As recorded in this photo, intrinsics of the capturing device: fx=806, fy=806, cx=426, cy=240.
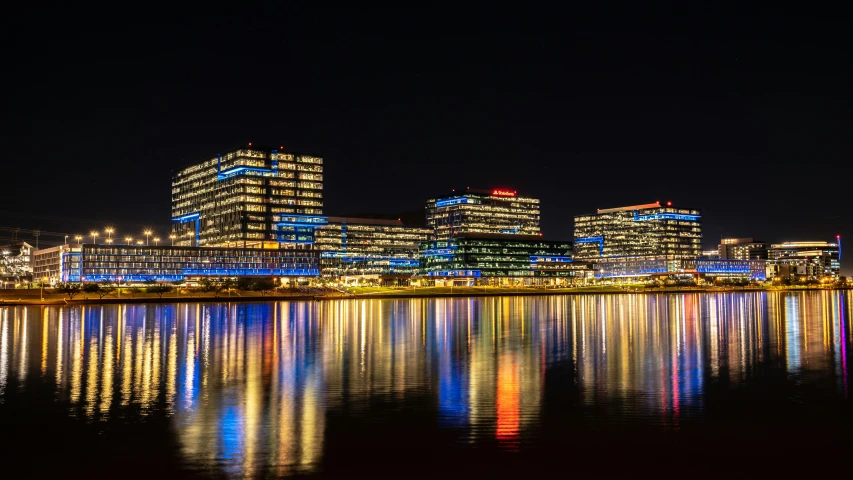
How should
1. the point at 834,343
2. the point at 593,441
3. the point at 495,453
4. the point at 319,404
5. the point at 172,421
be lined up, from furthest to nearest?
1. the point at 834,343
2. the point at 319,404
3. the point at 172,421
4. the point at 593,441
5. the point at 495,453

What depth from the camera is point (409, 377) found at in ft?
115

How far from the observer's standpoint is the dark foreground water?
1975 centimetres

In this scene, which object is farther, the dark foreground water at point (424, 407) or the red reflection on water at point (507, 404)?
the red reflection on water at point (507, 404)

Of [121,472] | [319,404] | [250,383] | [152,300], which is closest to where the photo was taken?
[121,472]

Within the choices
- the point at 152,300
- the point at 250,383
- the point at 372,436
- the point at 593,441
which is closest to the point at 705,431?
the point at 593,441

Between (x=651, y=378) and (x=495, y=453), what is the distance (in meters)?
16.5

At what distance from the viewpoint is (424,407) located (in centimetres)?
2725

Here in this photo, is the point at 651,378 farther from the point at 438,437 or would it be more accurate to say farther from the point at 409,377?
the point at 438,437

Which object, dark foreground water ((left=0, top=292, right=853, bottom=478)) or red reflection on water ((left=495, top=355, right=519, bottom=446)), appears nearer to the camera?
dark foreground water ((left=0, top=292, right=853, bottom=478))

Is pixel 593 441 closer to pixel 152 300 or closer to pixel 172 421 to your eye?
pixel 172 421

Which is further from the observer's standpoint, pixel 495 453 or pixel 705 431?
pixel 705 431

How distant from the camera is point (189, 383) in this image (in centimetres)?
3328

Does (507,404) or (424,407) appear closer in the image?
(424,407)

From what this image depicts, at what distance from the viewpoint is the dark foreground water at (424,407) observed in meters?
19.8
